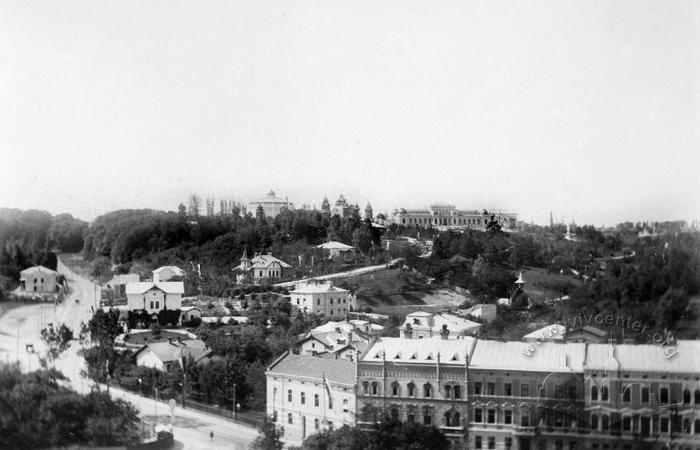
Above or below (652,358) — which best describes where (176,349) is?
below

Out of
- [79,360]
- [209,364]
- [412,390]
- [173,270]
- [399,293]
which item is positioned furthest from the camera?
[399,293]

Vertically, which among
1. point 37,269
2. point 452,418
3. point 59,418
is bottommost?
point 59,418

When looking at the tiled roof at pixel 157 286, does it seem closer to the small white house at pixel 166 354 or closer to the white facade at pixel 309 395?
the small white house at pixel 166 354

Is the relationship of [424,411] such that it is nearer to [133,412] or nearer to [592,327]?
[592,327]

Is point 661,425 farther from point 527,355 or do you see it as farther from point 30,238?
point 30,238

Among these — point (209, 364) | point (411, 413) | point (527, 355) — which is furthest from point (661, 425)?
point (209, 364)

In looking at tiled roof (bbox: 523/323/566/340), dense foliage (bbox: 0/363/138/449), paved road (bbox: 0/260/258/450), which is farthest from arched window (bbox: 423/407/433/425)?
dense foliage (bbox: 0/363/138/449)

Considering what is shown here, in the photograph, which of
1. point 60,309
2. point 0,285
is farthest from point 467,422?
point 0,285
